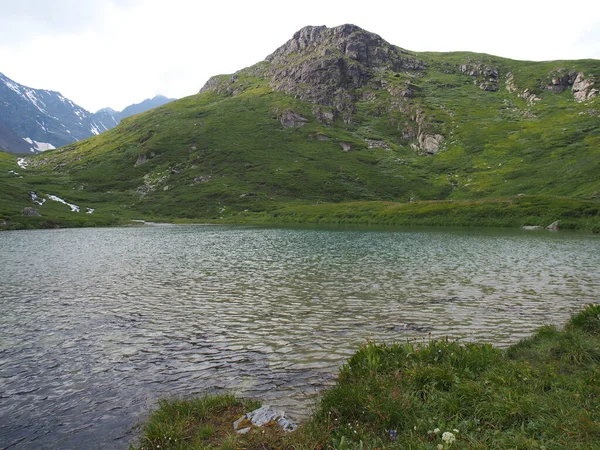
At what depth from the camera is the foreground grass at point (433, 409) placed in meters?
7.46

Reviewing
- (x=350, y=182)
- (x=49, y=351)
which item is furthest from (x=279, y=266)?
(x=350, y=182)

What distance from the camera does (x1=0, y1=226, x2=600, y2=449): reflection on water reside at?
11.4m

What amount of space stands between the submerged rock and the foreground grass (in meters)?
0.26

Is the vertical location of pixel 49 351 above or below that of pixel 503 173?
below

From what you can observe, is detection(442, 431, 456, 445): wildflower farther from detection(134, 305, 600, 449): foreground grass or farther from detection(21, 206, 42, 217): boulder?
detection(21, 206, 42, 217): boulder

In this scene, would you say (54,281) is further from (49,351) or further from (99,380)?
(99,380)

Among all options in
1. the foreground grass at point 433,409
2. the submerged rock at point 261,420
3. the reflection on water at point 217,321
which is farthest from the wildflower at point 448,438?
the reflection on water at point 217,321

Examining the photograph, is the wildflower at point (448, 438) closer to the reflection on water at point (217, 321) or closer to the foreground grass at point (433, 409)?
the foreground grass at point (433, 409)

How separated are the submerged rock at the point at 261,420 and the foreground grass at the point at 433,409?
0.26m

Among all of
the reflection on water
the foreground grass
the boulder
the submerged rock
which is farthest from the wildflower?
the boulder

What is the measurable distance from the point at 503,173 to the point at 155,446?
188261 mm

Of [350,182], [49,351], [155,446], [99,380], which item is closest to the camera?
[155,446]

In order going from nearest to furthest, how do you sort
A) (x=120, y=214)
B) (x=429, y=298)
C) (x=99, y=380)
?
(x=99, y=380) < (x=429, y=298) < (x=120, y=214)

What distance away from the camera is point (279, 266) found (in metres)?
37.9
